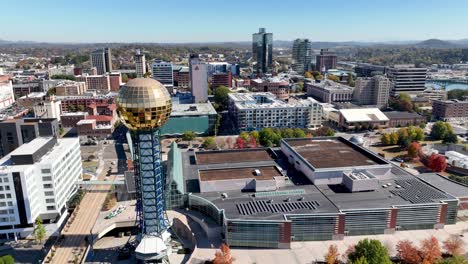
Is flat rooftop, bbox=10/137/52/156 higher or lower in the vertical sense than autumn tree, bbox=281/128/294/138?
higher

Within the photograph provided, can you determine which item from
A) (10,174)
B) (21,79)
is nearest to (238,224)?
(10,174)

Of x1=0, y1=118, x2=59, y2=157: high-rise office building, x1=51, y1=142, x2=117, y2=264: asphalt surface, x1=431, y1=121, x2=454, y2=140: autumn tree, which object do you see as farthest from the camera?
x1=431, y1=121, x2=454, y2=140: autumn tree

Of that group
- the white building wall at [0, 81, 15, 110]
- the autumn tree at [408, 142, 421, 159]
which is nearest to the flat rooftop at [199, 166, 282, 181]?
the autumn tree at [408, 142, 421, 159]

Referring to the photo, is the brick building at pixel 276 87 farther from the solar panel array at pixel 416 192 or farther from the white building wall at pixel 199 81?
the solar panel array at pixel 416 192

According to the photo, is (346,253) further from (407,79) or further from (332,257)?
(407,79)

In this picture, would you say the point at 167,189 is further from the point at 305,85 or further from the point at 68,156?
the point at 305,85

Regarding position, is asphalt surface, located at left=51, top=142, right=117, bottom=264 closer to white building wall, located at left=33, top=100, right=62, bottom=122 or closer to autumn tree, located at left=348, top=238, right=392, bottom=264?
autumn tree, located at left=348, top=238, right=392, bottom=264
